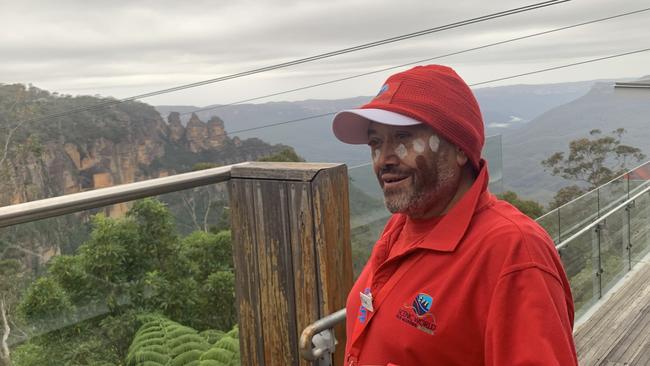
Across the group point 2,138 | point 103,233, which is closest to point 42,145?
point 2,138

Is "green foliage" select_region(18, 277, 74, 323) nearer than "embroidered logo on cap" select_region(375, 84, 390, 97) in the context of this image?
No

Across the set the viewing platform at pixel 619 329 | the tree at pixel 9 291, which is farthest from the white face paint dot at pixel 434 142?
the viewing platform at pixel 619 329

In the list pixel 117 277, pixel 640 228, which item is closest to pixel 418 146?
pixel 117 277

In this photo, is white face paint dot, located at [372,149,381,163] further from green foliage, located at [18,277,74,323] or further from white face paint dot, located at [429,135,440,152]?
green foliage, located at [18,277,74,323]

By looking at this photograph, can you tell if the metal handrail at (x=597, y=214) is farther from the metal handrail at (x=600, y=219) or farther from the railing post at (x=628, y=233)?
the railing post at (x=628, y=233)

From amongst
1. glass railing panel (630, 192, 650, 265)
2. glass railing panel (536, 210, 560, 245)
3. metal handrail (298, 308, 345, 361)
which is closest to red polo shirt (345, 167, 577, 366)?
metal handrail (298, 308, 345, 361)

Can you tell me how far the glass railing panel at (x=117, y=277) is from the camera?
170 cm

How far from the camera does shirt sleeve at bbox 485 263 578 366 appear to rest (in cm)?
102

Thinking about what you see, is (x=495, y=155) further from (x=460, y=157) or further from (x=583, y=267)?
(x=460, y=157)

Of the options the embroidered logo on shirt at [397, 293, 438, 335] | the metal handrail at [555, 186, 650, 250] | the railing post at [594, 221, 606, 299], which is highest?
the embroidered logo on shirt at [397, 293, 438, 335]

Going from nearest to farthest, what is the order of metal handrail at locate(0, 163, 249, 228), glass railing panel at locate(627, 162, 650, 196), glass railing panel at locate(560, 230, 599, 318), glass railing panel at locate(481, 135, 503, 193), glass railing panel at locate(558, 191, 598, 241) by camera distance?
metal handrail at locate(0, 163, 249, 228) → glass railing panel at locate(481, 135, 503, 193) → glass railing panel at locate(558, 191, 598, 241) → glass railing panel at locate(560, 230, 599, 318) → glass railing panel at locate(627, 162, 650, 196)

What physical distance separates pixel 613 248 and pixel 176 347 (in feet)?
17.8

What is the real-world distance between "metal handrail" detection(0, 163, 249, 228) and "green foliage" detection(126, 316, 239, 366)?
1.40 ft

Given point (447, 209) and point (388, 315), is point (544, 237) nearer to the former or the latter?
point (447, 209)
